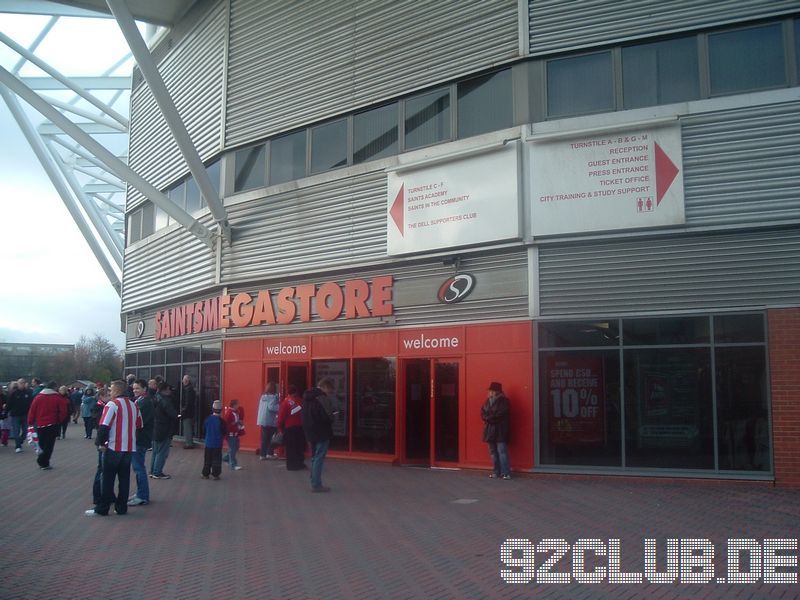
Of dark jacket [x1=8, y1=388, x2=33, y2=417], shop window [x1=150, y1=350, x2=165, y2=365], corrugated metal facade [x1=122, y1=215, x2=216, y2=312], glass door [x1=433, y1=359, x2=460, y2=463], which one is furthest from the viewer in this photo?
shop window [x1=150, y1=350, x2=165, y2=365]

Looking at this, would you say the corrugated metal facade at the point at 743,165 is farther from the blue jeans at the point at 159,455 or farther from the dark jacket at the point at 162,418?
the blue jeans at the point at 159,455

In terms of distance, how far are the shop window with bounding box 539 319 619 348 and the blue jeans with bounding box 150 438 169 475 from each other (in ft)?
22.4

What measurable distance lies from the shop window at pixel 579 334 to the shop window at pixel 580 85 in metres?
3.81

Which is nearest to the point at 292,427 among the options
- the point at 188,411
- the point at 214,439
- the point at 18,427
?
the point at 214,439

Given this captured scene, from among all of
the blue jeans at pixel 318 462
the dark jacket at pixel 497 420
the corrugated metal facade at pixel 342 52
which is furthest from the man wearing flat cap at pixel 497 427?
the corrugated metal facade at pixel 342 52

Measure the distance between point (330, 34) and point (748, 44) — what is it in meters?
8.96

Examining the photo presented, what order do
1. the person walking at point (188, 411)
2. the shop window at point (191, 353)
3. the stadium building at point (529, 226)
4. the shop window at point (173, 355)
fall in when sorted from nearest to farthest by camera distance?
the stadium building at point (529, 226), the person walking at point (188, 411), the shop window at point (191, 353), the shop window at point (173, 355)

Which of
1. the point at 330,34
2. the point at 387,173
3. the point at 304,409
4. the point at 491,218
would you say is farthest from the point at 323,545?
the point at 330,34

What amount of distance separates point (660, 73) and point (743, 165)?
218cm

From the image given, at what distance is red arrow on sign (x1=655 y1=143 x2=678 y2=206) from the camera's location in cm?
1339

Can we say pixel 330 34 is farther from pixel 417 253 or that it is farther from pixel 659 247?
pixel 659 247

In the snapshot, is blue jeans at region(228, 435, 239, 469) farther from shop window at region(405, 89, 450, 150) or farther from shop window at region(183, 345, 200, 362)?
shop window at region(405, 89, 450, 150)

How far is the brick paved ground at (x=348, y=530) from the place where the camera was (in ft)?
22.8

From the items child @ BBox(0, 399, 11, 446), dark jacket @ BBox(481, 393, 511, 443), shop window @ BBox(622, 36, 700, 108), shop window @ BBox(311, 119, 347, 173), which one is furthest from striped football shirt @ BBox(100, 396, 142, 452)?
child @ BBox(0, 399, 11, 446)
